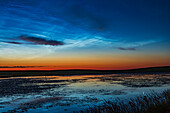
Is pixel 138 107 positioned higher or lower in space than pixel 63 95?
higher

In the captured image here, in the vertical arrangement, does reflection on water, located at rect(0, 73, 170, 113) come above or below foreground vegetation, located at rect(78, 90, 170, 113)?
below

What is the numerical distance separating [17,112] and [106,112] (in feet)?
32.2

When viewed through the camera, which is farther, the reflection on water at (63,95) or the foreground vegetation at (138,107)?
the reflection on water at (63,95)

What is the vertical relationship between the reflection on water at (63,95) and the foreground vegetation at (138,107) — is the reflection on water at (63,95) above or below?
below

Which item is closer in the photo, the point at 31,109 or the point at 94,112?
the point at 94,112

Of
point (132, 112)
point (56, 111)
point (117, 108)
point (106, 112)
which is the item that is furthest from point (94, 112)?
point (56, 111)

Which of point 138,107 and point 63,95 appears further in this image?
point 63,95

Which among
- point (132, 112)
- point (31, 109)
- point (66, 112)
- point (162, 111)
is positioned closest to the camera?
point (162, 111)

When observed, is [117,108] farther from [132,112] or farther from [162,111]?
[162,111]

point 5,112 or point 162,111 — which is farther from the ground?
point 162,111

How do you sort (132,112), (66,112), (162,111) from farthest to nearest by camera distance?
(66,112) < (132,112) < (162,111)

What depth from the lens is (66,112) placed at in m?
16.0

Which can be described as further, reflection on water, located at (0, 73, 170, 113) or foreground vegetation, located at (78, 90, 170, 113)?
reflection on water, located at (0, 73, 170, 113)

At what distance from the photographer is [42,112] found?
1617cm
